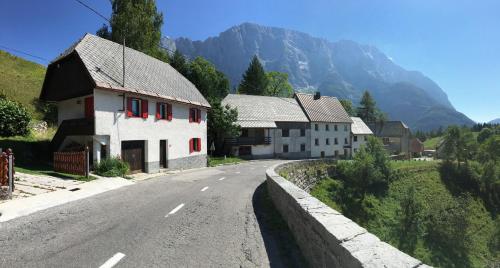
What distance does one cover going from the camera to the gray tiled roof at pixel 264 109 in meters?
44.9

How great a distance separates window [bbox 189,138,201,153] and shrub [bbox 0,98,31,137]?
12.8 m

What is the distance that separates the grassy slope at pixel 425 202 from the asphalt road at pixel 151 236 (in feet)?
56.2

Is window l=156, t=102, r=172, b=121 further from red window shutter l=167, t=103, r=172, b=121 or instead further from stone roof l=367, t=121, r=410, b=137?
stone roof l=367, t=121, r=410, b=137

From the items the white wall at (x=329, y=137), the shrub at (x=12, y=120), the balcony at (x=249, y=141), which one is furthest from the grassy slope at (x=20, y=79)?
the white wall at (x=329, y=137)

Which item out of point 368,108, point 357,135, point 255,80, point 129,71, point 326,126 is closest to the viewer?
point 129,71

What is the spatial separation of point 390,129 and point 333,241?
87.4 m

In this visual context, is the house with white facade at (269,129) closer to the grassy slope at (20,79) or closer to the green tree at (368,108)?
the grassy slope at (20,79)

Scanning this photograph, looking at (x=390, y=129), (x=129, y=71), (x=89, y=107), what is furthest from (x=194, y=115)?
(x=390, y=129)

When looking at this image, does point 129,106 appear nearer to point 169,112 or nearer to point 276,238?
point 169,112

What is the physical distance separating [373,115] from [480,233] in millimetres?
67172

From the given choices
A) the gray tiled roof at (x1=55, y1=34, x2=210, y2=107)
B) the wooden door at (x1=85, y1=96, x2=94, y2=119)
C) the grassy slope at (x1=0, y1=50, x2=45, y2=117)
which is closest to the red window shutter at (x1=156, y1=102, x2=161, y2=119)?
the gray tiled roof at (x1=55, y1=34, x2=210, y2=107)

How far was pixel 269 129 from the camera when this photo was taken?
45906 mm

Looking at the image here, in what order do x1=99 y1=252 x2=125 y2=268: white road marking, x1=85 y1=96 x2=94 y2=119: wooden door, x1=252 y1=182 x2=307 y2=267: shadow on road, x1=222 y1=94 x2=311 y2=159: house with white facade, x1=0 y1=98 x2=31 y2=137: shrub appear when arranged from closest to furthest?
x1=99 y1=252 x2=125 y2=268: white road marking
x1=252 y1=182 x2=307 y2=267: shadow on road
x1=85 y1=96 x2=94 y2=119: wooden door
x1=0 y1=98 x2=31 y2=137: shrub
x1=222 y1=94 x2=311 y2=159: house with white facade

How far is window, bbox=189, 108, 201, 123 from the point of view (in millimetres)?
28547
